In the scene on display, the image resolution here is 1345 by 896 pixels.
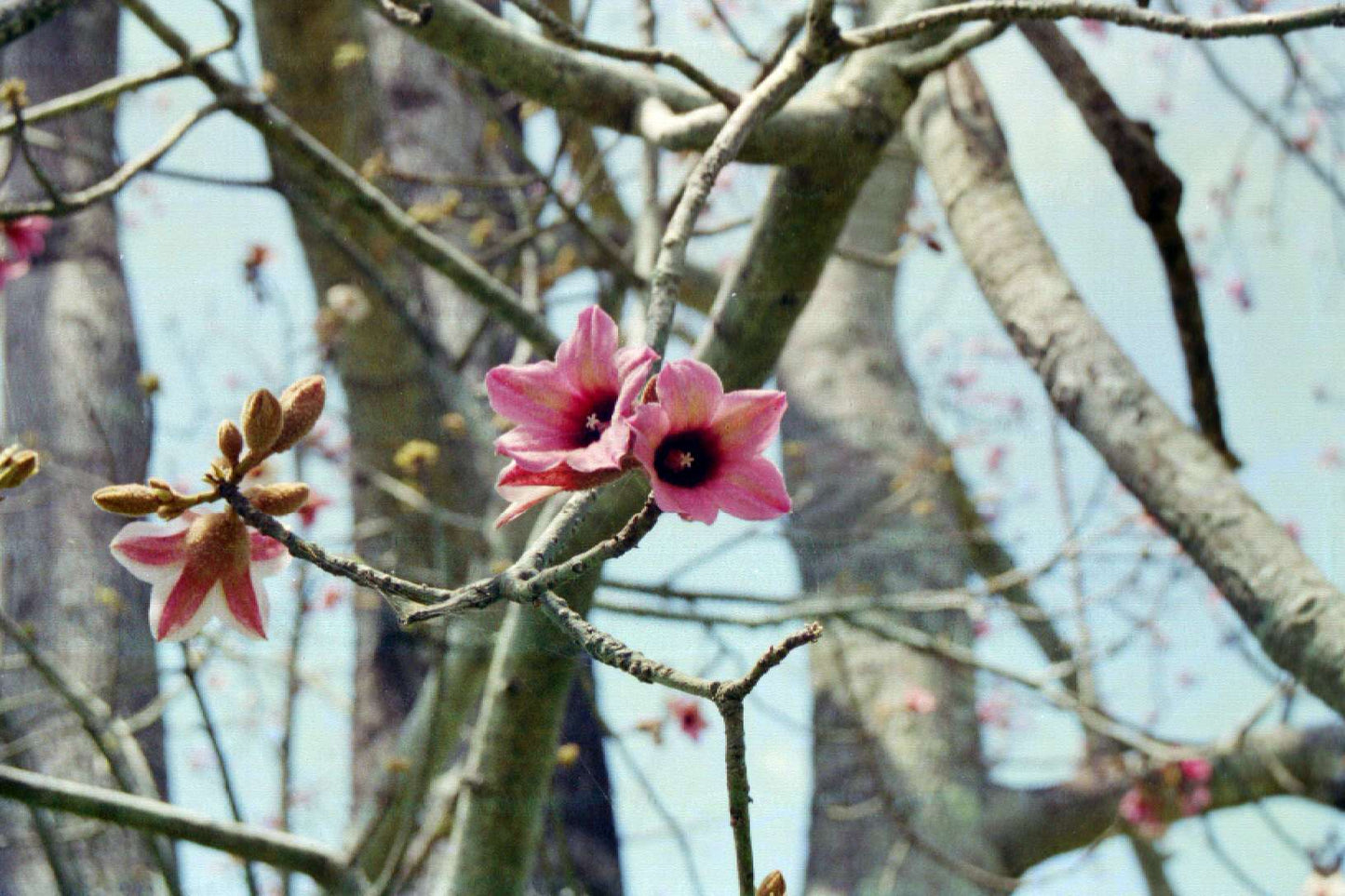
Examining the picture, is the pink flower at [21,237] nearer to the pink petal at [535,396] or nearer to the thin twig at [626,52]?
the thin twig at [626,52]

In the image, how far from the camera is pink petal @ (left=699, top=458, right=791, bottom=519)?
525 millimetres

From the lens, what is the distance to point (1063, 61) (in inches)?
54.7

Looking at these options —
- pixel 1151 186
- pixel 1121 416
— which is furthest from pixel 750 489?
pixel 1151 186

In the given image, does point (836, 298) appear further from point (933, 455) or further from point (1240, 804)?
point (1240, 804)

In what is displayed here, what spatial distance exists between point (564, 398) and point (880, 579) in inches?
77.8

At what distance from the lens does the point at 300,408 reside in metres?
0.57

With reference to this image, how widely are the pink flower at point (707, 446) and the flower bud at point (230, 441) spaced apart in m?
0.20

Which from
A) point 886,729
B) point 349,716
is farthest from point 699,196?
point 349,716

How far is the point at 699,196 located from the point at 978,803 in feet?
7.14

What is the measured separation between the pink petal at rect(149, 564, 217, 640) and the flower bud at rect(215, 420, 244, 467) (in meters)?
0.09

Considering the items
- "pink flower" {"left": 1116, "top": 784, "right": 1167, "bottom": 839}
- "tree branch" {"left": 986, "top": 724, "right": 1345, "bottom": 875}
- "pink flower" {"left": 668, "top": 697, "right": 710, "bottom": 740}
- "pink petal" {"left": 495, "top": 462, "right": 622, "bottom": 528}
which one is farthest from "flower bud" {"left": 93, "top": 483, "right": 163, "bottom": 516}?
"pink flower" {"left": 1116, "top": 784, "right": 1167, "bottom": 839}

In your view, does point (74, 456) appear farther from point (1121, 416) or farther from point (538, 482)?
point (538, 482)

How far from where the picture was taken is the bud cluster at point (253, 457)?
1.77 ft

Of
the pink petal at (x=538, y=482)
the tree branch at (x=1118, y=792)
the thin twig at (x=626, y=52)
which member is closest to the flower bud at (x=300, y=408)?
the pink petal at (x=538, y=482)
